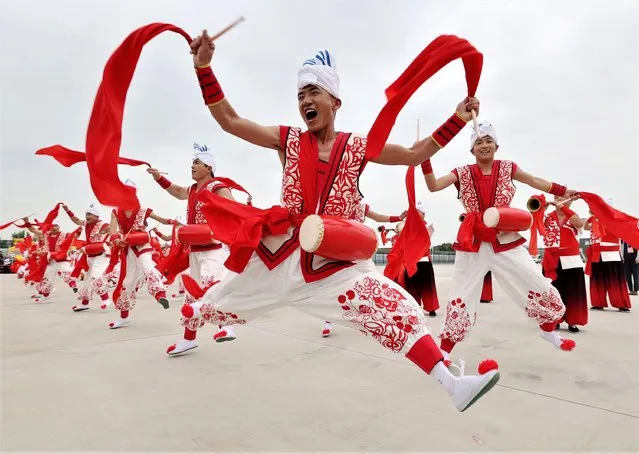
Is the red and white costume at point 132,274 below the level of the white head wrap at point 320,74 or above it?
below

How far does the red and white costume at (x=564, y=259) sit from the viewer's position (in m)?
5.07

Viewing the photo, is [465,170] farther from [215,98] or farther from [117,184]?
[117,184]

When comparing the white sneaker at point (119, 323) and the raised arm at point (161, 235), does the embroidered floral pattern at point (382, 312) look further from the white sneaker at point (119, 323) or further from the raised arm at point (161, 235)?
the raised arm at point (161, 235)

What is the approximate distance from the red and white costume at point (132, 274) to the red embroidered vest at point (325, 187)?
3.39 meters

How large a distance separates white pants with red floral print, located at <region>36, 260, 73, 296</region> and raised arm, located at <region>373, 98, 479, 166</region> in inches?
336

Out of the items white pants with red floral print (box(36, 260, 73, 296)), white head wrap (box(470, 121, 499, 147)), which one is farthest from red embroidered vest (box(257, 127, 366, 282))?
white pants with red floral print (box(36, 260, 73, 296))

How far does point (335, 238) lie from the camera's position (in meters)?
1.79

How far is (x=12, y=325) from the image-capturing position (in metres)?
5.27

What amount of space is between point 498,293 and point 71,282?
9243mm

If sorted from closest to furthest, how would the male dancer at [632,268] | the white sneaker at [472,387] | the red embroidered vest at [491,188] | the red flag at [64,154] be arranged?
1. the white sneaker at [472,387]
2. the red flag at [64,154]
3. the red embroidered vest at [491,188]
4. the male dancer at [632,268]

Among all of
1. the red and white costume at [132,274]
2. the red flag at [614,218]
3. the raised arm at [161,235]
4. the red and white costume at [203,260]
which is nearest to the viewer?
the red flag at [614,218]

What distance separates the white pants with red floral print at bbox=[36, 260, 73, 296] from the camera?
8.51 m

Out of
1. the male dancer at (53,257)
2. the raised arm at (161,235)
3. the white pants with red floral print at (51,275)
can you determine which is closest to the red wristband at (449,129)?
the raised arm at (161,235)

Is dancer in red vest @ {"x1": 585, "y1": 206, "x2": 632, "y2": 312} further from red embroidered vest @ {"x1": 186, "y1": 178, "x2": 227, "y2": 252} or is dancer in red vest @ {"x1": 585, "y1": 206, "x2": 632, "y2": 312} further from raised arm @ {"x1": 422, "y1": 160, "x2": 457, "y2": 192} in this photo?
red embroidered vest @ {"x1": 186, "y1": 178, "x2": 227, "y2": 252}
